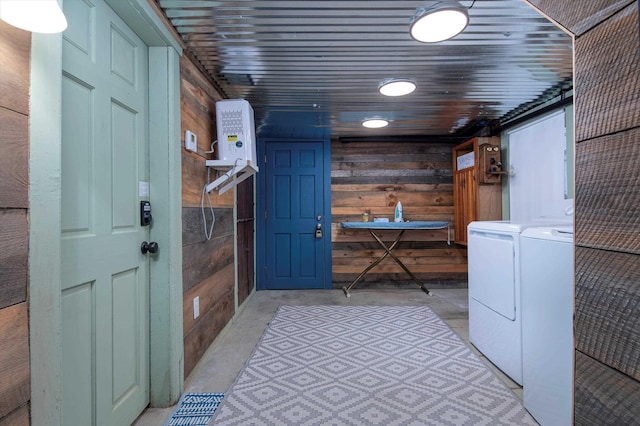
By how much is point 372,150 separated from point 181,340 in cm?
338

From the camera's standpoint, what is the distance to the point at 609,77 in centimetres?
74

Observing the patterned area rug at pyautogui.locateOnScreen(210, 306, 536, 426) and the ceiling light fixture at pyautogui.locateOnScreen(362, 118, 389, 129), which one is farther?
the ceiling light fixture at pyautogui.locateOnScreen(362, 118, 389, 129)

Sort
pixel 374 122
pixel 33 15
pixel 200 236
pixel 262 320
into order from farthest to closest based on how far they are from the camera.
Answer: pixel 374 122, pixel 262 320, pixel 200 236, pixel 33 15

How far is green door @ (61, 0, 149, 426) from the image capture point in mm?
1125

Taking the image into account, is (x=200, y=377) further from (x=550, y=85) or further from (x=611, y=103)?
(x=550, y=85)

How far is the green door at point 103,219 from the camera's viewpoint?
1.12m

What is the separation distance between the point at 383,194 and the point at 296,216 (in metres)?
1.25

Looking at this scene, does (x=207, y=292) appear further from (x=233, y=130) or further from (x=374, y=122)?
(x=374, y=122)

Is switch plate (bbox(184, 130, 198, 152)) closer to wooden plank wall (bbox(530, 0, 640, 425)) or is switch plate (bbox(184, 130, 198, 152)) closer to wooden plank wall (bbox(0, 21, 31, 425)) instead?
wooden plank wall (bbox(0, 21, 31, 425))

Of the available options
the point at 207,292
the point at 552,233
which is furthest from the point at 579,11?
the point at 207,292

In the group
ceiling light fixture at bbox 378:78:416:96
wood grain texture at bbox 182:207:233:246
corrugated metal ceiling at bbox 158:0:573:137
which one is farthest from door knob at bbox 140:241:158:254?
ceiling light fixture at bbox 378:78:416:96

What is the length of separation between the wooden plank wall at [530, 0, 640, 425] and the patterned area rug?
937mm

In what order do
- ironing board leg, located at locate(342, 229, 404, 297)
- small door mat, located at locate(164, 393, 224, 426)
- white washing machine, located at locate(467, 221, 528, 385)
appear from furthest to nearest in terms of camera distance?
ironing board leg, located at locate(342, 229, 404, 297), white washing machine, located at locate(467, 221, 528, 385), small door mat, located at locate(164, 393, 224, 426)

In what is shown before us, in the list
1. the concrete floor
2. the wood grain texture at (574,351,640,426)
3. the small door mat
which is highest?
the wood grain texture at (574,351,640,426)
